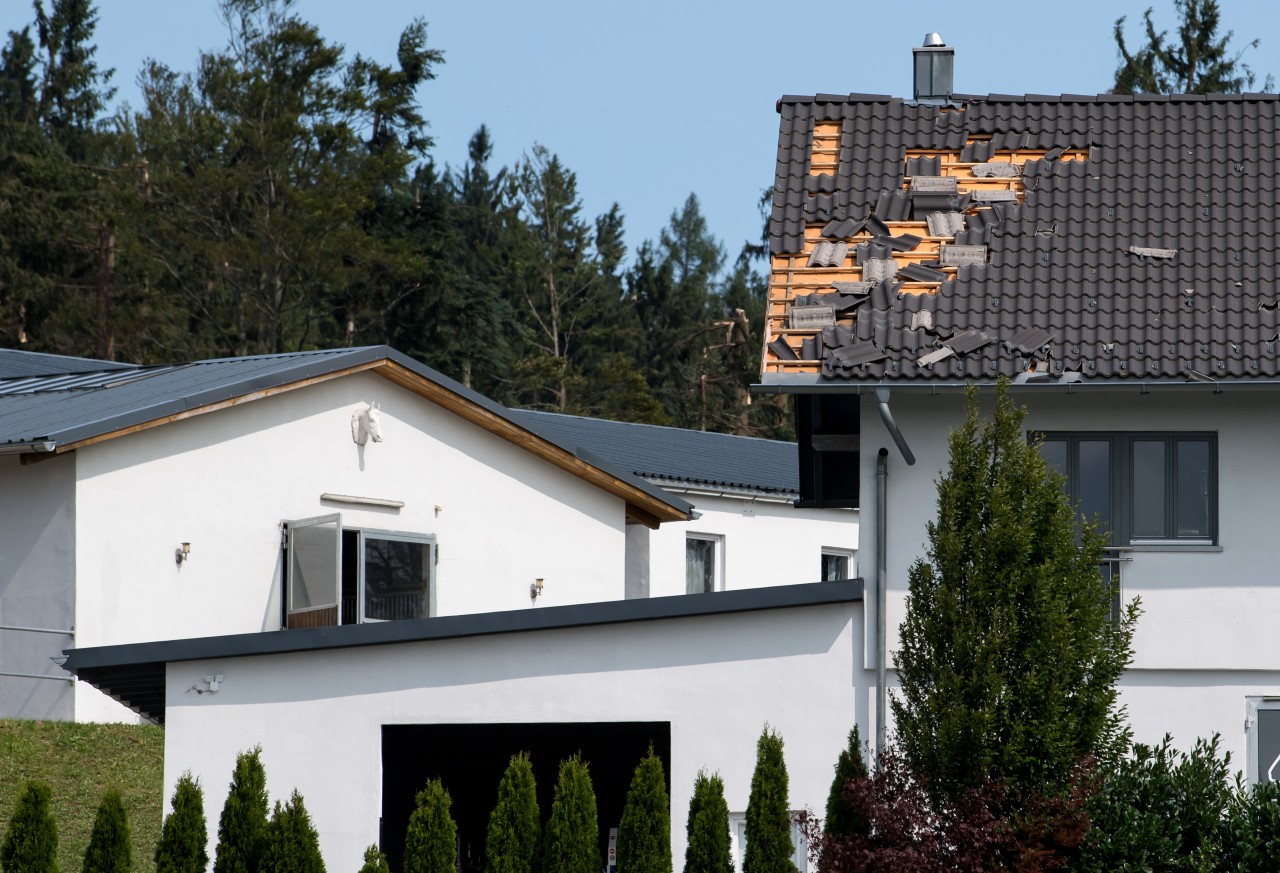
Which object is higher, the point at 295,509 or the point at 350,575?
the point at 295,509

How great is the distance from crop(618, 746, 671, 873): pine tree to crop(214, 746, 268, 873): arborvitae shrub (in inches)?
110

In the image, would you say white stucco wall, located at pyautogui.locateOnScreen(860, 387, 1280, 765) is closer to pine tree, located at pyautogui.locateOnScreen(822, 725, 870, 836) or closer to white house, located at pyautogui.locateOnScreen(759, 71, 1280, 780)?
white house, located at pyautogui.locateOnScreen(759, 71, 1280, 780)

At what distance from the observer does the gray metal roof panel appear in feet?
105

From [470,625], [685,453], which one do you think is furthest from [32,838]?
[685,453]

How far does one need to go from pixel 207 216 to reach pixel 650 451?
859 inches

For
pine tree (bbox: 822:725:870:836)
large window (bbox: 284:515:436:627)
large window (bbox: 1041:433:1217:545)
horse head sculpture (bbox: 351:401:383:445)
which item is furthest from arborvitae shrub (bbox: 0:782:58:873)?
horse head sculpture (bbox: 351:401:383:445)

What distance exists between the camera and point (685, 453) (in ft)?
114

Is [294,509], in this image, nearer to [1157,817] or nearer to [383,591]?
[383,591]

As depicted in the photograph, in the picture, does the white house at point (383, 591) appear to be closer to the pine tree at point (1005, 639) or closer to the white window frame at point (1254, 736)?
the pine tree at point (1005, 639)

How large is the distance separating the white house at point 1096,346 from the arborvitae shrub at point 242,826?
4.98 m

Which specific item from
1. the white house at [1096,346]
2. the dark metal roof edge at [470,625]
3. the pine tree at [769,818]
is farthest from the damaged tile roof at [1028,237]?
the pine tree at [769,818]

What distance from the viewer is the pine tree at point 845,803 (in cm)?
1346

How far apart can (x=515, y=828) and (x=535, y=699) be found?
162 centimetres

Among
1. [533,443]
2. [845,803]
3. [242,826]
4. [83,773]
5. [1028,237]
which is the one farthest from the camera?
[533,443]
